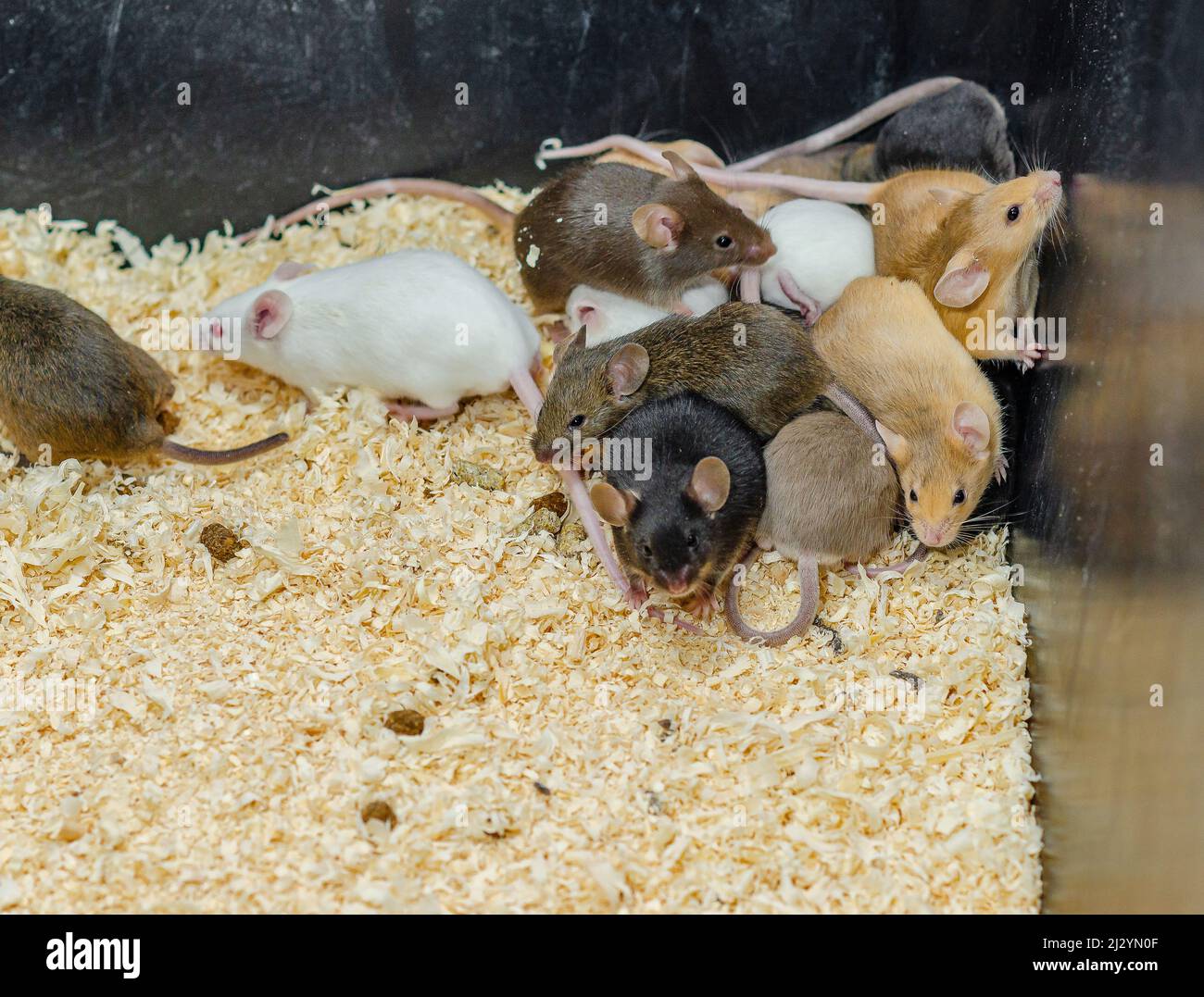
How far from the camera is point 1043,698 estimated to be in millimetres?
2984

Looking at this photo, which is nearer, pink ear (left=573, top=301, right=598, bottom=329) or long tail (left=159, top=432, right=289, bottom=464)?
long tail (left=159, top=432, right=289, bottom=464)

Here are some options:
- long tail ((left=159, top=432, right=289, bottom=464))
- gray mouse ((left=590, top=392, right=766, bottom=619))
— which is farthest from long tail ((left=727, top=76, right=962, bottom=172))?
long tail ((left=159, top=432, right=289, bottom=464))

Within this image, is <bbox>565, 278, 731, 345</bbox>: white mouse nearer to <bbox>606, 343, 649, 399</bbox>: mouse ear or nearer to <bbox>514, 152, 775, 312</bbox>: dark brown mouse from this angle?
<bbox>514, 152, 775, 312</bbox>: dark brown mouse

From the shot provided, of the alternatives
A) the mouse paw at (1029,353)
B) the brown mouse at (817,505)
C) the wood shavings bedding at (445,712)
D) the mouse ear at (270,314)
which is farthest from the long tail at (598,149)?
the mouse paw at (1029,353)

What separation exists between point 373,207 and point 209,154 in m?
0.60

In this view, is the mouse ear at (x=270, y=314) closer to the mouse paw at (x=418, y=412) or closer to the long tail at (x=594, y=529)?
the mouse paw at (x=418, y=412)

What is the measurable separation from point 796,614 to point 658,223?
1260 mm

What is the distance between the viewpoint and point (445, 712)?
2.92 meters

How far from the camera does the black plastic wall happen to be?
9.07 feet

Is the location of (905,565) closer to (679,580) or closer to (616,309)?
(679,580)

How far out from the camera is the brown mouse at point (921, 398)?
321 centimetres

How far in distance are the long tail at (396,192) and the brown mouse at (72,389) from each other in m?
0.91

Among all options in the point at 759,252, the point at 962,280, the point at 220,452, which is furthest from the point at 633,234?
the point at 220,452

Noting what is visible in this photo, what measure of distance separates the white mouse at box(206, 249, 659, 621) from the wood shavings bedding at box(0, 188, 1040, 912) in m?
0.14
